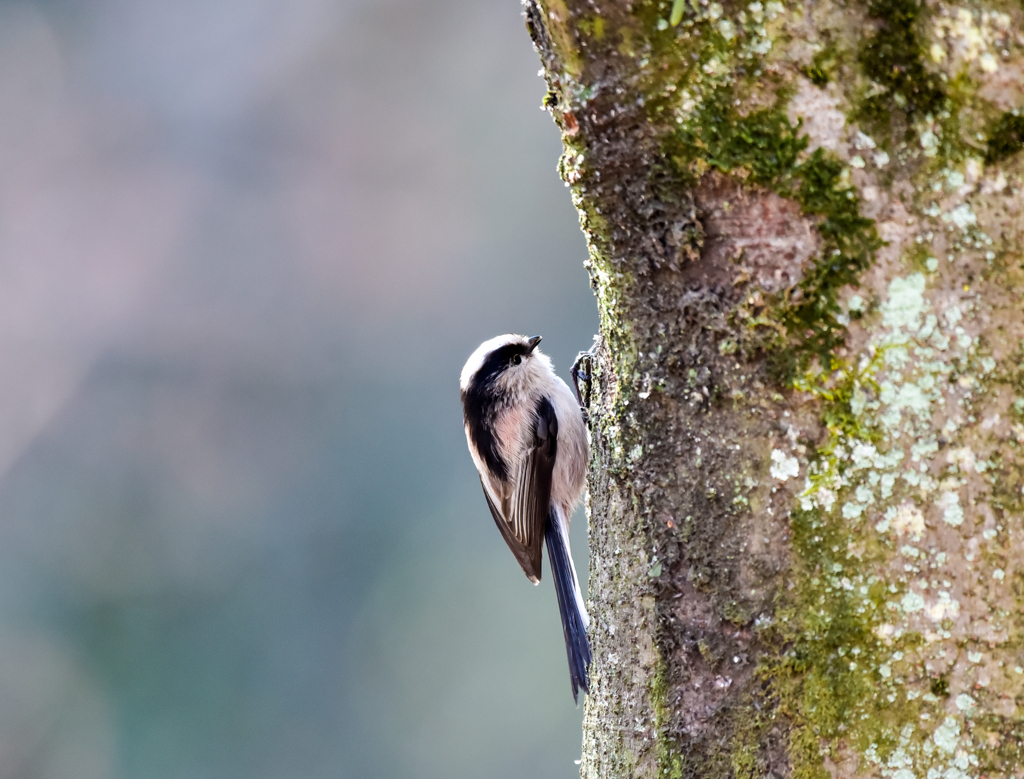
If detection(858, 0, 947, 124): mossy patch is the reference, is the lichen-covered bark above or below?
below

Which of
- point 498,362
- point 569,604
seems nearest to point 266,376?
point 498,362

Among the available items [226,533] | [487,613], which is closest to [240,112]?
[226,533]

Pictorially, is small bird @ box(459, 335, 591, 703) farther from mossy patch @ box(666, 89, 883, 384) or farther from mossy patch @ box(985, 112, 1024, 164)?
mossy patch @ box(985, 112, 1024, 164)

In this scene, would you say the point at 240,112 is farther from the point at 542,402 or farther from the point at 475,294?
the point at 542,402

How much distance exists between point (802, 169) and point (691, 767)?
86 cm

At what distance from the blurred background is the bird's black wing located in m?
3.91

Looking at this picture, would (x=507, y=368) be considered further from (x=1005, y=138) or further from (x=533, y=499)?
(x=1005, y=138)

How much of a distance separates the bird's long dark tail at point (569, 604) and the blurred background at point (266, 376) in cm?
401

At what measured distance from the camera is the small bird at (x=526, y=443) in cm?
284

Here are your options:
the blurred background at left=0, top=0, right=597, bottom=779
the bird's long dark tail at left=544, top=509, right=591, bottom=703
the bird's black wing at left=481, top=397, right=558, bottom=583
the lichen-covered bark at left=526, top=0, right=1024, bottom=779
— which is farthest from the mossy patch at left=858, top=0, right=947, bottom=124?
the blurred background at left=0, top=0, right=597, bottom=779

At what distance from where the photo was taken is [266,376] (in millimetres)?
7848

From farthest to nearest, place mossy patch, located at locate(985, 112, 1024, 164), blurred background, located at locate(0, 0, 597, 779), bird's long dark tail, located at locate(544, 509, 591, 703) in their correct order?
blurred background, located at locate(0, 0, 597, 779), bird's long dark tail, located at locate(544, 509, 591, 703), mossy patch, located at locate(985, 112, 1024, 164)

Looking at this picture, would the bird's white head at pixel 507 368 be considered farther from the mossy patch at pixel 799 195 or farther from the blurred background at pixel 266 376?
the blurred background at pixel 266 376

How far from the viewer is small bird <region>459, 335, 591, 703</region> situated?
2.84 meters
